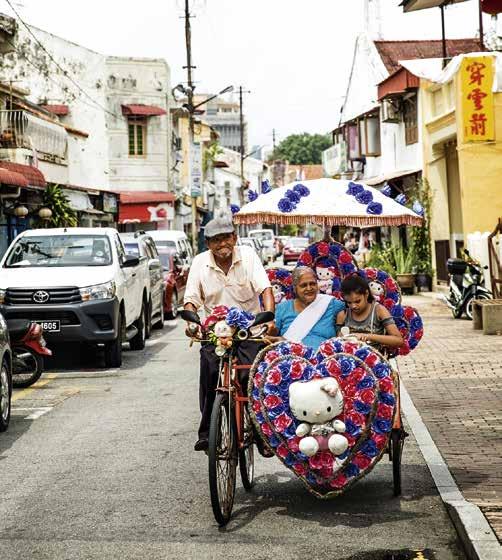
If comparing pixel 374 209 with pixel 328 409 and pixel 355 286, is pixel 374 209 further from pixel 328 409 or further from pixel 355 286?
pixel 328 409

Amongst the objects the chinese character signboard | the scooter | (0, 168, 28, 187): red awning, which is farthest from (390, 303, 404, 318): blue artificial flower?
the chinese character signboard

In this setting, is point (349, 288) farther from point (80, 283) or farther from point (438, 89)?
point (438, 89)

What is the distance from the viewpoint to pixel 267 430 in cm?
684

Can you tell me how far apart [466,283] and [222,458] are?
1575 cm

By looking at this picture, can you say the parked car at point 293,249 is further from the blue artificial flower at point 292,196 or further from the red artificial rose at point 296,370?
the red artificial rose at point 296,370

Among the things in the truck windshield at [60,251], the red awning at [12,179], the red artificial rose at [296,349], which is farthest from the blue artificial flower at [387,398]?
the red awning at [12,179]

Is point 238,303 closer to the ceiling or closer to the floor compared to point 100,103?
closer to the floor

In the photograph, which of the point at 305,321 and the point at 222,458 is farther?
the point at 305,321

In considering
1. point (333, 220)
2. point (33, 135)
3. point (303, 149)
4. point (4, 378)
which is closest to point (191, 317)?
point (333, 220)

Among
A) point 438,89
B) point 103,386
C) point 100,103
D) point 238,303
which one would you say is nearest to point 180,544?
point 238,303

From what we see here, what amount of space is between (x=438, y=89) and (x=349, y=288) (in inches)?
924

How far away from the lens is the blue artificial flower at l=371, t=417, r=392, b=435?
22.5 feet

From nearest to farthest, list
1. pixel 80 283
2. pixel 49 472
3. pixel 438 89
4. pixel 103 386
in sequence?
pixel 49 472, pixel 103 386, pixel 80 283, pixel 438 89

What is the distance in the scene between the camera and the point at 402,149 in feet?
118
